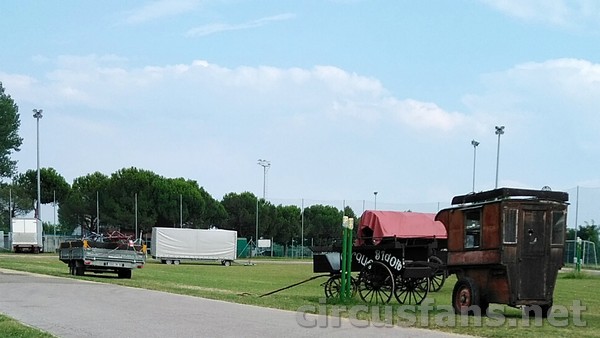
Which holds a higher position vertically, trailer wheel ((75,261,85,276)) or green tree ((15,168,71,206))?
green tree ((15,168,71,206))

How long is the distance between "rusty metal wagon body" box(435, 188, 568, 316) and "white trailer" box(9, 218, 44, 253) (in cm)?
6853

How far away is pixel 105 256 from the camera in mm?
33781

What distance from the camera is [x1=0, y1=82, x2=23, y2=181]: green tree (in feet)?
290

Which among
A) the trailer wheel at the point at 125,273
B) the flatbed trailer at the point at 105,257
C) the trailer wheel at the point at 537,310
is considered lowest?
the trailer wheel at the point at 125,273

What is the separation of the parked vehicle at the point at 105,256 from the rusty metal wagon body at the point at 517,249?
19884mm

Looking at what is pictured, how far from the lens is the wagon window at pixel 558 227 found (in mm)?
16547

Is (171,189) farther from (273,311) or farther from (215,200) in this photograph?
(273,311)

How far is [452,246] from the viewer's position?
18094 mm

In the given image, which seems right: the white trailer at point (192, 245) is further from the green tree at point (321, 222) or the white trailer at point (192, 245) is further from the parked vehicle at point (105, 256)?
the parked vehicle at point (105, 256)

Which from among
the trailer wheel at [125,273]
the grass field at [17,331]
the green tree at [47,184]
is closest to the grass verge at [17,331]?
the grass field at [17,331]

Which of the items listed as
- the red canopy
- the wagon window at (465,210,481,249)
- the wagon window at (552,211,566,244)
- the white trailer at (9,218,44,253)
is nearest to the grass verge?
the wagon window at (465,210,481,249)

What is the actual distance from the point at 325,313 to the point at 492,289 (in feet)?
11.2

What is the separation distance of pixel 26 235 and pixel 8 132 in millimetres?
15125

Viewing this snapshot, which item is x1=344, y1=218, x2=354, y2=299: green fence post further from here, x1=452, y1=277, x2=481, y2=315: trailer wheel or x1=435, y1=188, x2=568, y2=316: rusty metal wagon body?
x1=435, y1=188, x2=568, y2=316: rusty metal wagon body
